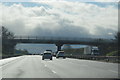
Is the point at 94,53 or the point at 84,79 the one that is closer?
the point at 84,79

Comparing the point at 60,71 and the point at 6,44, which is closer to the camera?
the point at 60,71

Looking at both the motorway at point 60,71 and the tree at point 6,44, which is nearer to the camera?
the motorway at point 60,71

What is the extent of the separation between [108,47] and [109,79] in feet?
366

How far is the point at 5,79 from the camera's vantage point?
1973 centimetres

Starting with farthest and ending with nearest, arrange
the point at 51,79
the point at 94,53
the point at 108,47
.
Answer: the point at 108,47
the point at 94,53
the point at 51,79

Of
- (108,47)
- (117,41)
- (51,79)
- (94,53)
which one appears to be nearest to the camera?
(51,79)

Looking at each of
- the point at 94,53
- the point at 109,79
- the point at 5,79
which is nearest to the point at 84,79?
the point at 109,79

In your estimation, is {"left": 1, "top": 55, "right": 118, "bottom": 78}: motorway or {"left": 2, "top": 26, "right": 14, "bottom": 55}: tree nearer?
{"left": 1, "top": 55, "right": 118, "bottom": 78}: motorway

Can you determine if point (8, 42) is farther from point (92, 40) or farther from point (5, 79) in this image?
point (5, 79)

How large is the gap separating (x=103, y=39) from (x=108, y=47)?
11929 mm

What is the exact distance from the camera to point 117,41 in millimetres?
115125

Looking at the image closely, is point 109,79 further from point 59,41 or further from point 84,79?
point 59,41

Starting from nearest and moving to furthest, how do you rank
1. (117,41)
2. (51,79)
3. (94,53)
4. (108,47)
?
(51,79)
(94,53)
(117,41)
(108,47)

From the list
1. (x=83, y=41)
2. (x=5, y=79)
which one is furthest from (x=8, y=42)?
(x=5, y=79)
